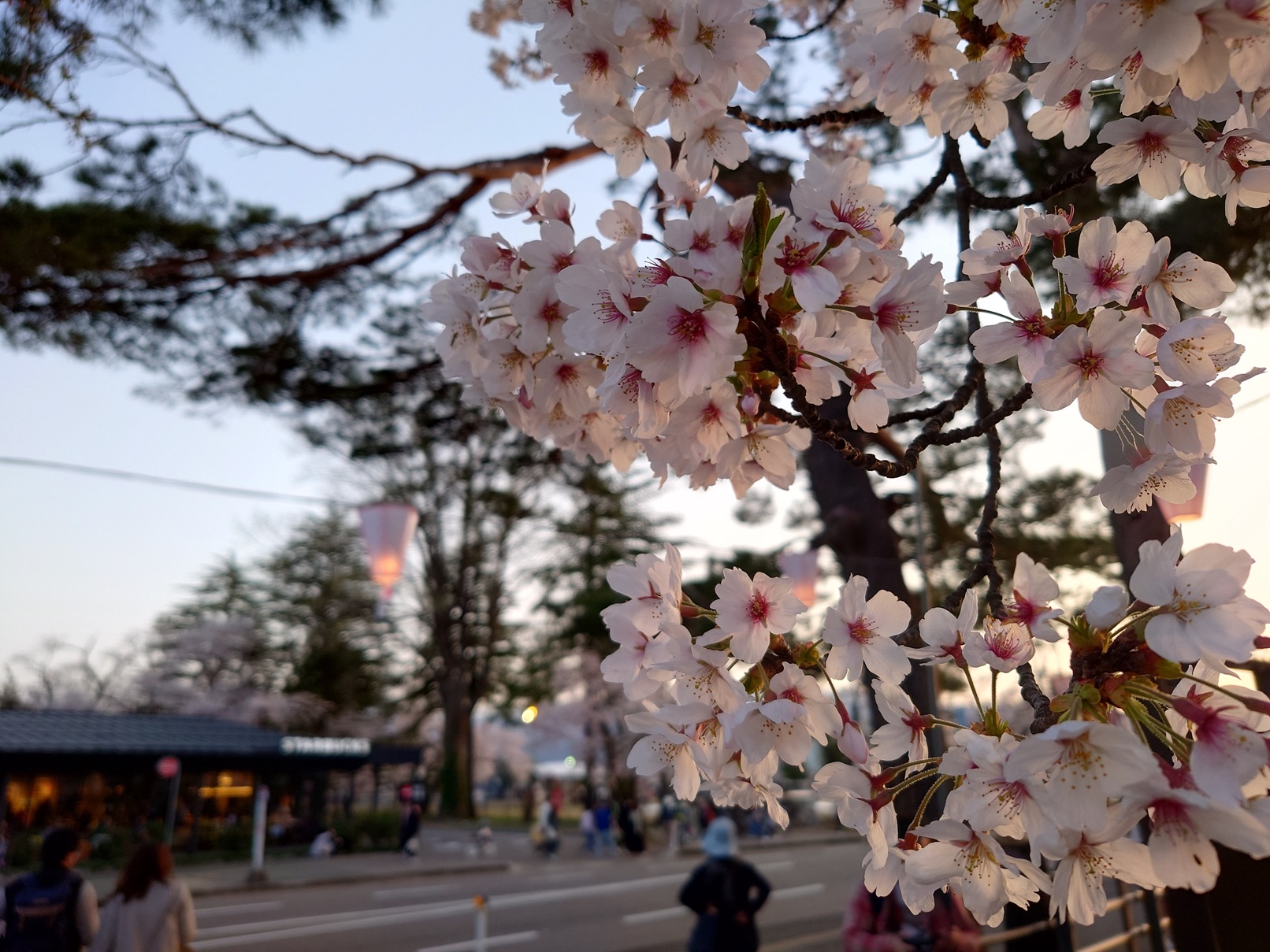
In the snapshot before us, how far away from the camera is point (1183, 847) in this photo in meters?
0.59

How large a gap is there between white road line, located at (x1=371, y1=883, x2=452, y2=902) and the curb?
1069 mm

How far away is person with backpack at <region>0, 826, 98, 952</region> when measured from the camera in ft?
11.3

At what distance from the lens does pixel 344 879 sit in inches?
529

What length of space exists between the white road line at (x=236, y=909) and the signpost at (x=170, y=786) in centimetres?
469

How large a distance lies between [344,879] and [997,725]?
49.0 feet

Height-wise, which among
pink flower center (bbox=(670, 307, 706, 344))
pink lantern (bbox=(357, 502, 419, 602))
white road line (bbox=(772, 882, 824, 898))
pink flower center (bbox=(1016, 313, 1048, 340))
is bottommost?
white road line (bbox=(772, 882, 824, 898))

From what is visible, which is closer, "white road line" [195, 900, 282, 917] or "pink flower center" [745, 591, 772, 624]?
"pink flower center" [745, 591, 772, 624]

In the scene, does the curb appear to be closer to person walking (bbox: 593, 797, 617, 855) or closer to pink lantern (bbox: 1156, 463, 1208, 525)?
person walking (bbox: 593, 797, 617, 855)

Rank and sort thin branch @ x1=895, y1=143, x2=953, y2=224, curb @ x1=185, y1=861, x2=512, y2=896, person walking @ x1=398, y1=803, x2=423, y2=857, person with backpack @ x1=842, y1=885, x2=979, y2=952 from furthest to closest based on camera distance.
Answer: person walking @ x1=398, y1=803, x2=423, y2=857 < curb @ x1=185, y1=861, x2=512, y2=896 < person with backpack @ x1=842, y1=885, x2=979, y2=952 < thin branch @ x1=895, y1=143, x2=953, y2=224

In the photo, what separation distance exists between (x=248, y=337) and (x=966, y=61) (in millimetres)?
5227

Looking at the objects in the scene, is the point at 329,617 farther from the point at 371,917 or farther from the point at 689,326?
the point at 689,326

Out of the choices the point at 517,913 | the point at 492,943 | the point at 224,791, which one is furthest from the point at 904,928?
the point at 224,791

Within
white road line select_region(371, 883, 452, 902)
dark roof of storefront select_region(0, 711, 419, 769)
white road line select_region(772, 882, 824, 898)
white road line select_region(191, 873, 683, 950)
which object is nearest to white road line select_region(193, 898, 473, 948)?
white road line select_region(191, 873, 683, 950)

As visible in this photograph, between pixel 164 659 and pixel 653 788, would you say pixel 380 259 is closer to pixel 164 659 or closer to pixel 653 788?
pixel 653 788
